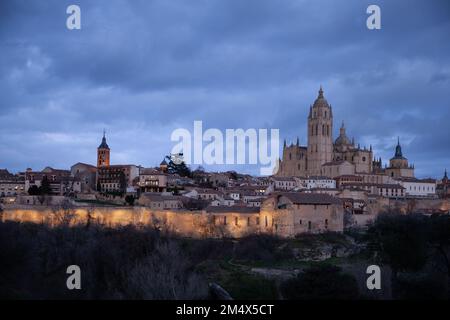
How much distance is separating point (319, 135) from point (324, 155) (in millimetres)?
2690

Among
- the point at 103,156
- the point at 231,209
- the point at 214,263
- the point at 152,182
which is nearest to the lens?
the point at 214,263

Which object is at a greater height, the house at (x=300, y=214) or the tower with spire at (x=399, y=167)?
the tower with spire at (x=399, y=167)

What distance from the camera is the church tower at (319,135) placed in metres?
84.9

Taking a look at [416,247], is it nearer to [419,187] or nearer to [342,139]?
[419,187]

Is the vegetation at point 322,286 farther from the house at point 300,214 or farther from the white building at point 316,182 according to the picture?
the white building at point 316,182

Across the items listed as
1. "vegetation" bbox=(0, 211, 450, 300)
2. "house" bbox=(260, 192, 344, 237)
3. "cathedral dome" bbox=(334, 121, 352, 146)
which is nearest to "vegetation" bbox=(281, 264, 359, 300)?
"vegetation" bbox=(0, 211, 450, 300)

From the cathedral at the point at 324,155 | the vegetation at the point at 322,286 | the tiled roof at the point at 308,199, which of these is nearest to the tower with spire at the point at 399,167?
the cathedral at the point at 324,155

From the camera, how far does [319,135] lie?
8606 centimetres

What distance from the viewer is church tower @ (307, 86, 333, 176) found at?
278 ft

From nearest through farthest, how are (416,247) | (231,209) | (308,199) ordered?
(416,247)
(308,199)
(231,209)

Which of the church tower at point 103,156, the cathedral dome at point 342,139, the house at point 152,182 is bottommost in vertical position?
the house at point 152,182

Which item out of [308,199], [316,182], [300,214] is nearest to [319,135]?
[316,182]

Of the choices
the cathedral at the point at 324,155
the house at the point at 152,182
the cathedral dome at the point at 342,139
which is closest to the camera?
the house at the point at 152,182
